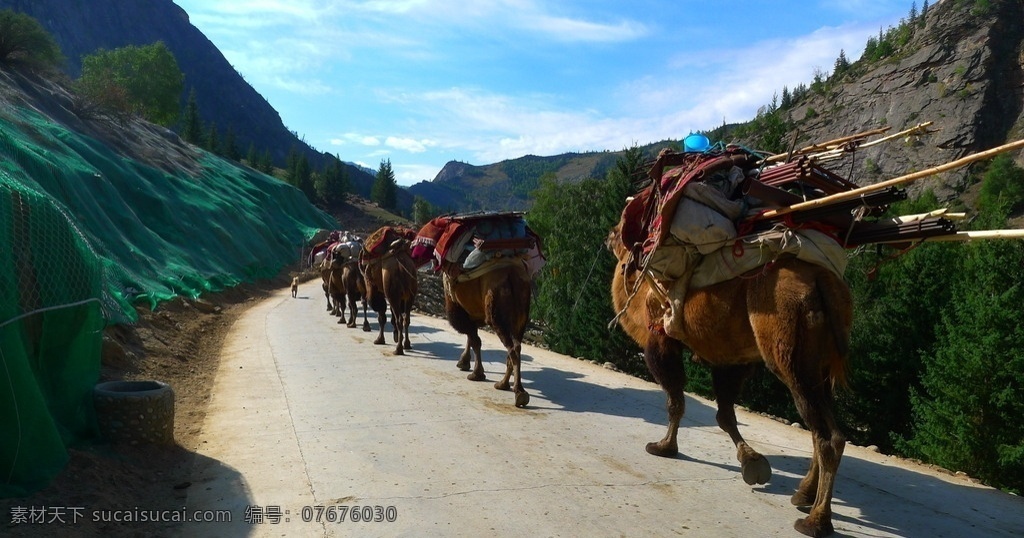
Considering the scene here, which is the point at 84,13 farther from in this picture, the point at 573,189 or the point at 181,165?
the point at 573,189

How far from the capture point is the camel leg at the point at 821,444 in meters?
4.47

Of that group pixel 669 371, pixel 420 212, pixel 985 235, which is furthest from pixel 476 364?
pixel 420 212

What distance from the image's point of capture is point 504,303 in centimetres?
888

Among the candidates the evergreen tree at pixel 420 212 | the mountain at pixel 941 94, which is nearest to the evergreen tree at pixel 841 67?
the mountain at pixel 941 94

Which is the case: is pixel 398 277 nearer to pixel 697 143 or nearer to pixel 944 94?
pixel 697 143

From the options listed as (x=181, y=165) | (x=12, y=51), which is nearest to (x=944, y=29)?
(x=181, y=165)

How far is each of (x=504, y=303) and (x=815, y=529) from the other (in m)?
5.06

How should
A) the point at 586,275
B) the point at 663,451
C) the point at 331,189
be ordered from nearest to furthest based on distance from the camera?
1. the point at 663,451
2. the point at 586,275
3. the point at 331,189

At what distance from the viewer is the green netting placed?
4.82 meters

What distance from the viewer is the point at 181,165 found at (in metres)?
40.3

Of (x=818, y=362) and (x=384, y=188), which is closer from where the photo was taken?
(x=818, y=362)

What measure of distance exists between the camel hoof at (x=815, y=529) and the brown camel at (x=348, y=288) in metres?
12.8

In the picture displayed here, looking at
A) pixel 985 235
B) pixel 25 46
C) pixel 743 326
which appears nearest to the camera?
pixel 985 235

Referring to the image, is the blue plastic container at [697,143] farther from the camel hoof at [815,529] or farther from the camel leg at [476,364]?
the camel leg at [476,364]
